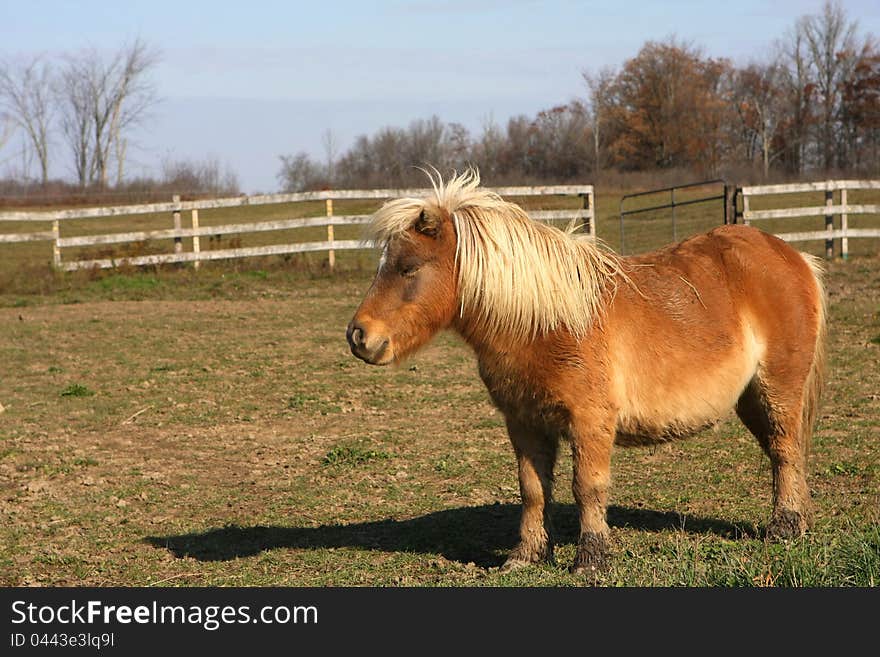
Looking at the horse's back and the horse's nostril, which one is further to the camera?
the horse's back

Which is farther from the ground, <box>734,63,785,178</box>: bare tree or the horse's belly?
<box>734,63,785,178</box>: bare tree

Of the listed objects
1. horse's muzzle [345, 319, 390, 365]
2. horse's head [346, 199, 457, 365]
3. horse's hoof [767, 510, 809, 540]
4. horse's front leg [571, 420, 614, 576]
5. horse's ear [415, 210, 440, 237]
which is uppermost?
horse's ear [415, 210, 440, 237]

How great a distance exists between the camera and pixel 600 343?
4508 mm

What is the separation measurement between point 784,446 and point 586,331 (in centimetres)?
153

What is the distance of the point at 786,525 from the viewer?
16.6ft

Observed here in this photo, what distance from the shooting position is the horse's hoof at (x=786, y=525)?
5.01 metres

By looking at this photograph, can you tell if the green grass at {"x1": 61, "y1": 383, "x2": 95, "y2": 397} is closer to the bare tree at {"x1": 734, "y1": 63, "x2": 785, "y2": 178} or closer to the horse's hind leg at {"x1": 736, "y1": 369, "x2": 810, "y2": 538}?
the horse's hind leg at {"x1": 736, "y1": 369, "x2": 810, "y2": 538}

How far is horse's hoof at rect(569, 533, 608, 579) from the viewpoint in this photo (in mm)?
4473

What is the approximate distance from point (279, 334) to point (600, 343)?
8847 mm

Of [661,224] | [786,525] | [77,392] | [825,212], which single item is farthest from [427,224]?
[661,224]

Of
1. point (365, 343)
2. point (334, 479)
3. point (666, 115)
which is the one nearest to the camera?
point (365, 343)

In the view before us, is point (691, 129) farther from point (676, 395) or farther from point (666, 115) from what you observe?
point (676, 395)

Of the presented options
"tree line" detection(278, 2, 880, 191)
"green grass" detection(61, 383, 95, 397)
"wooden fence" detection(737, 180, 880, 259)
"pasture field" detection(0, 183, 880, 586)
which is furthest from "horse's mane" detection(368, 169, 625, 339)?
"tree line" detection(278, 2, 880, 191)

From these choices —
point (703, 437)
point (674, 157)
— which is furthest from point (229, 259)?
point (674, 157)
